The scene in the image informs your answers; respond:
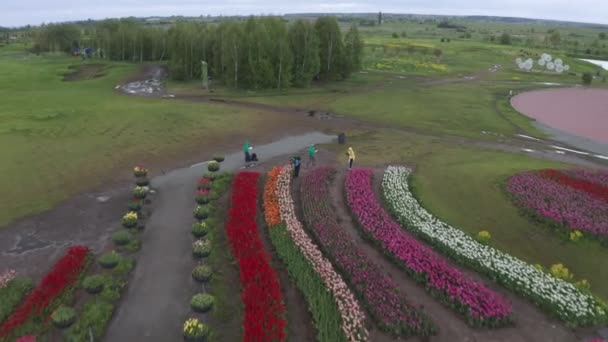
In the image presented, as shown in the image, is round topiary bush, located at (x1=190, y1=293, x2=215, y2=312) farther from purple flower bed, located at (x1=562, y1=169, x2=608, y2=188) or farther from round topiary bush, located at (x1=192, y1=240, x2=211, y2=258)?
purple flower bed, located at (x1=562, y1=169, x2=608, y2=188)

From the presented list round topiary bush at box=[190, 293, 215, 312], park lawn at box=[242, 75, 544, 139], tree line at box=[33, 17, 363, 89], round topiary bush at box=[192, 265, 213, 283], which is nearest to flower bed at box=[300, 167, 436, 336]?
round topiary bush at box=[192, 265, 213, 283]

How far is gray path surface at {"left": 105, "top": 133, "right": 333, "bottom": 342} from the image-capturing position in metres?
13.6

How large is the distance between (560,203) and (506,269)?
8.29 m

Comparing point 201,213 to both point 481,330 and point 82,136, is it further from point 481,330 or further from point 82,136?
point 82,136

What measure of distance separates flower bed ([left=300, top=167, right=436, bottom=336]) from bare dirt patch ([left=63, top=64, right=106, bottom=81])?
66.4m

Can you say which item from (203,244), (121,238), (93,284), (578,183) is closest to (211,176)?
(121,238)

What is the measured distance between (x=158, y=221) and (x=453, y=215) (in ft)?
56.3

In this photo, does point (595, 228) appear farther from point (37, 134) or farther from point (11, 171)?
point (37, 134)

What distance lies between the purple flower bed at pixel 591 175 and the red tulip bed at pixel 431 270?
48.8 feet

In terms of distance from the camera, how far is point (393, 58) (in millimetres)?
101000

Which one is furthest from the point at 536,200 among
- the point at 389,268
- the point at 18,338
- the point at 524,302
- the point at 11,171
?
the point at 11,171

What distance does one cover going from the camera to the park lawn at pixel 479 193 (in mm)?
18641

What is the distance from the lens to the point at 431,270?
53.4 ft

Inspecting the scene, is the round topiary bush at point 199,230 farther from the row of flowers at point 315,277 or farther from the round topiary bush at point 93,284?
the round topiary bush at point 93,284
